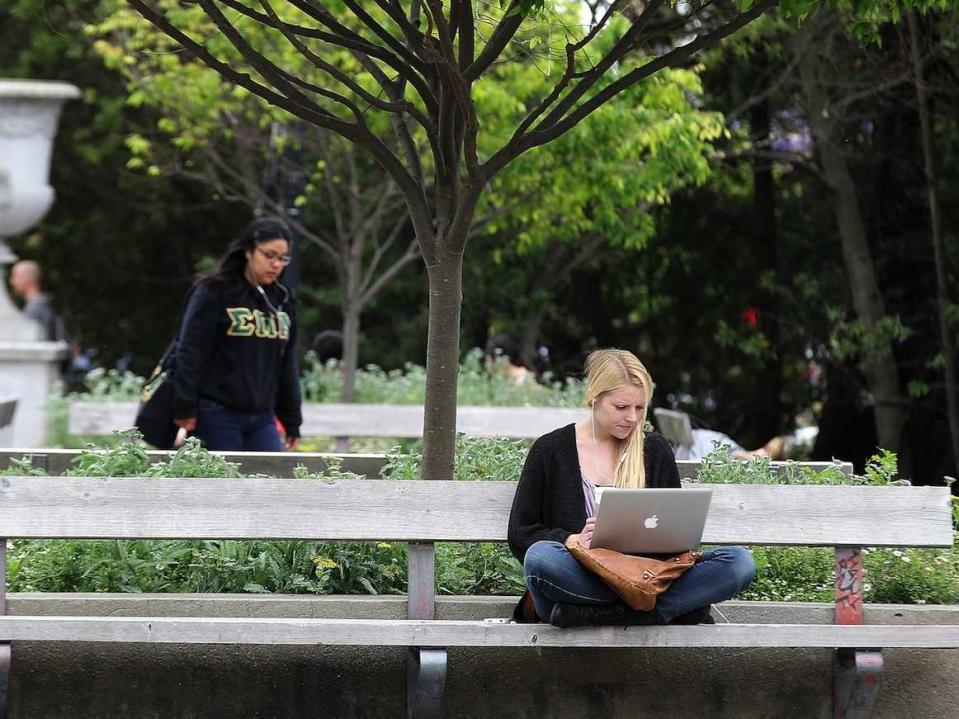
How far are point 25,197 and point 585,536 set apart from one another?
38.0 ft

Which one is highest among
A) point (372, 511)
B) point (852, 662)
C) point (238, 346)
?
point (238, 346)

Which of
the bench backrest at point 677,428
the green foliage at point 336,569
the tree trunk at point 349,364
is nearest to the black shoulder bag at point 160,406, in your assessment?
the green foliage at point 336,569

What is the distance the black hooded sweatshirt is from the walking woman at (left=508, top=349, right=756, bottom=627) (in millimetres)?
2618

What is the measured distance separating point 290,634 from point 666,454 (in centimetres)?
143

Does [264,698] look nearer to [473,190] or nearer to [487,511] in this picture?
[487,511]

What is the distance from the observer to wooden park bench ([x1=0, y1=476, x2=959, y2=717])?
538 centimetres

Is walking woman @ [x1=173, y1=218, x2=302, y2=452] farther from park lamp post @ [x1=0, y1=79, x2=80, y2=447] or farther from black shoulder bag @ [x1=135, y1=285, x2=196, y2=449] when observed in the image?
park lamp post @ [x1=0, y1=79, x2=80, y2=447]

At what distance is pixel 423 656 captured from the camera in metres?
5.42

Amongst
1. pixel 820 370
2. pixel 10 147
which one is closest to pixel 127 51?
pixel 10 147

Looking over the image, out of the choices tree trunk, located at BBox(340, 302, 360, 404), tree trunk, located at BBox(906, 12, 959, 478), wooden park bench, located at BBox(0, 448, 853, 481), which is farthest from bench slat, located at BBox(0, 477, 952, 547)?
tree trunk, located at BBox(340, 302, 360, 404)

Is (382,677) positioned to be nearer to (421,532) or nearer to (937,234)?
(421,532)

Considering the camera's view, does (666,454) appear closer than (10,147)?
Yes

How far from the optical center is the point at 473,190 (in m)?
6.45

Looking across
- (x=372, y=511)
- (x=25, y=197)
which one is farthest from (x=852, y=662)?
(x=25, y=197)
